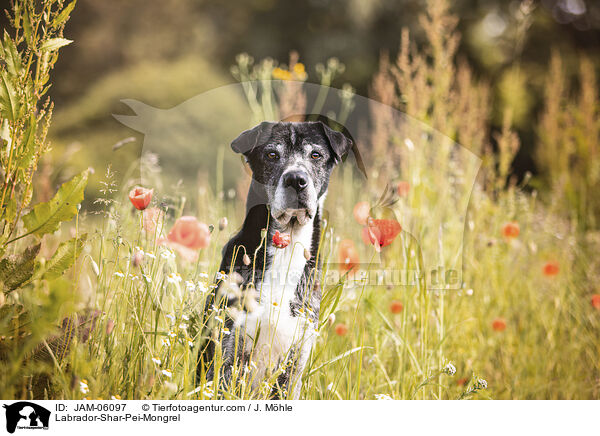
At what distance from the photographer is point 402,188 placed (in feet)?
5.75

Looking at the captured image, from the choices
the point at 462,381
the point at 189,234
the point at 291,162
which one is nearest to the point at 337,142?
the point at 291,162

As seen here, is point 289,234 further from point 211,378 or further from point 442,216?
point 442,216

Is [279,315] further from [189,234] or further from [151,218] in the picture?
[151,218]

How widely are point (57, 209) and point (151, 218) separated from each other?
0.23 metres

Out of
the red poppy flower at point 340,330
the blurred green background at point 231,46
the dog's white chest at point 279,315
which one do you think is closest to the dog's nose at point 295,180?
→ the dog's white chest at point 279,315

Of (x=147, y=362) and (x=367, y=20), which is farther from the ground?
(x=367, y=20)

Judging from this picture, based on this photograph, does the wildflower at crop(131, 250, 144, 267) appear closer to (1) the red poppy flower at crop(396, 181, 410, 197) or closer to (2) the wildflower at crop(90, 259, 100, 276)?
(2) the wildflower at crop(90, 259, 100, 276)

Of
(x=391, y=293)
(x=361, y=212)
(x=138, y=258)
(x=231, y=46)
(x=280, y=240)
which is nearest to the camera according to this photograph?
(x=138, y=258)

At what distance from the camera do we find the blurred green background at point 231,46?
61.9 inches

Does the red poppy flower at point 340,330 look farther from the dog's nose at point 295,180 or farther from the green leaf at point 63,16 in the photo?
the green leaf at point 63,16

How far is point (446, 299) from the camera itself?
1836 mm
